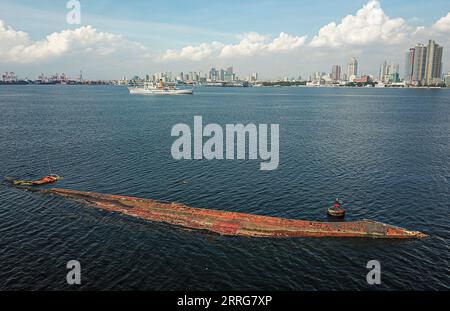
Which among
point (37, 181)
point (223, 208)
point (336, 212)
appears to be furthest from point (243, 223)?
point (37, 181)

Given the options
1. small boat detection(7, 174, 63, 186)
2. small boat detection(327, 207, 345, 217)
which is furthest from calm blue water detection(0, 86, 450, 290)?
small boat detection(7, 174, 63, 186)

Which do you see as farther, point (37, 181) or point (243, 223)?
point (37, 181)

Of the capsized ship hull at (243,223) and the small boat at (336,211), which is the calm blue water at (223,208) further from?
the capsized ship hull at (243,223)

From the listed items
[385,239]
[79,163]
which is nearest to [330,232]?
[385,239]

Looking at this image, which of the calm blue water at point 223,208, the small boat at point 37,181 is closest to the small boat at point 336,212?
the calm blue water at point 223,208

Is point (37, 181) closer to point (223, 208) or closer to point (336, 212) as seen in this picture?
point (223, 208)
